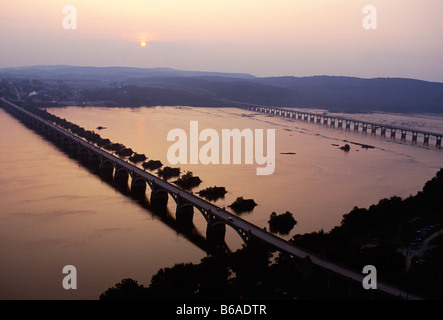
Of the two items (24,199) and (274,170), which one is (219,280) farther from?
(274,170)

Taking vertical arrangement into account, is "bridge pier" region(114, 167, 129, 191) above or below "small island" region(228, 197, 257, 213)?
above

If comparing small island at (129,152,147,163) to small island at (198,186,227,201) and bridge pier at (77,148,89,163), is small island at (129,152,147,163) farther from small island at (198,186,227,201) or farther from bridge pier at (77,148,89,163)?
small island at (198,186,227,201)

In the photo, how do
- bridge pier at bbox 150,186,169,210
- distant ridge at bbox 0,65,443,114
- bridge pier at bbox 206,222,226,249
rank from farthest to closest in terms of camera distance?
1. distant ridge at bbox 0,65,443,114
2. bridge pier at bbox 150,186,169,210
3. bridge pier at bbox 206,222,226,249

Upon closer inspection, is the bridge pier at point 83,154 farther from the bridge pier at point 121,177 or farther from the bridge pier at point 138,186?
the bridge pier at point 138,186

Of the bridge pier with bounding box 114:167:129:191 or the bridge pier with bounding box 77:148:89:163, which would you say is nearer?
the bridge pier with bounding box 114:167:129:191

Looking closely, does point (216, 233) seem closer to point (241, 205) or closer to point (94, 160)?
point (241, 205)

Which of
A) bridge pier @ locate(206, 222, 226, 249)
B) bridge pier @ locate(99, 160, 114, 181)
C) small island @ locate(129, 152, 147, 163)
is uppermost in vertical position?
small island @ locate(129, 152, 147, 163)

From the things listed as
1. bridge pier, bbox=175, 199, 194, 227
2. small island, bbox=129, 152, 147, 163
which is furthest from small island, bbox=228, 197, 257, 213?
small island, bbox=129, 152, 147, 163

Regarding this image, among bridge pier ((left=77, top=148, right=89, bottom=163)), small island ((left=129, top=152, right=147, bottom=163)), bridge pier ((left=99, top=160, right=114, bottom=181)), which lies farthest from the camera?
bridge pier ((left=77, top=148, right=89, bottom=163))
